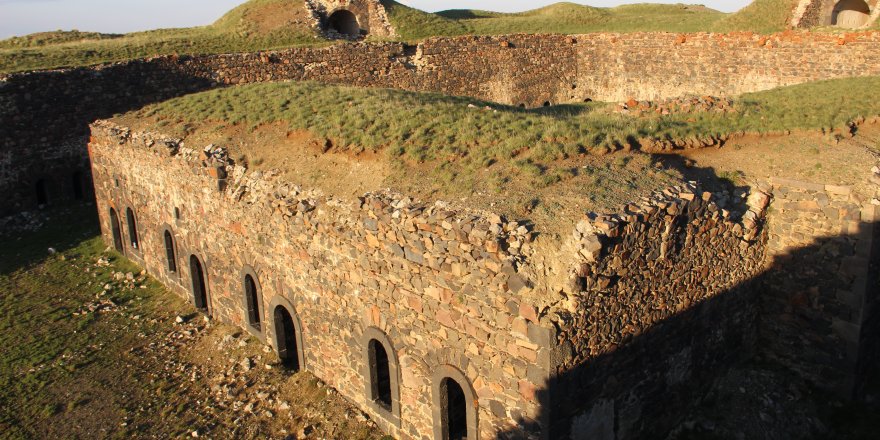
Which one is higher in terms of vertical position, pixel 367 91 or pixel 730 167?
pixel 367 91

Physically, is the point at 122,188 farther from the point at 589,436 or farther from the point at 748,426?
the point at 748,426

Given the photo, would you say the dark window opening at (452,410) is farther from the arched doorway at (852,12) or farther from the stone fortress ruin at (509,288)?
the arched doorway at (852,12)

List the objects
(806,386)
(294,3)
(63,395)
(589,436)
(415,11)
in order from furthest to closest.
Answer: (415,11)
(294,3)
(63,395)
(806,386)
(589,436)

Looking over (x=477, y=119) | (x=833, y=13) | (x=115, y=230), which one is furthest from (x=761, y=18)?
(x=115, y=230)

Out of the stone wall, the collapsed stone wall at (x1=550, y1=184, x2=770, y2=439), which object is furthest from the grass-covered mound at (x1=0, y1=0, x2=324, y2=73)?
the stone wall

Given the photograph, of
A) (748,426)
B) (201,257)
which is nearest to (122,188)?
(201,257)

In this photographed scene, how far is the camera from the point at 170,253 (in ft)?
49.2

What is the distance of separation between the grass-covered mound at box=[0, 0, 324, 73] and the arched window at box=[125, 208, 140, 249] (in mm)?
7626

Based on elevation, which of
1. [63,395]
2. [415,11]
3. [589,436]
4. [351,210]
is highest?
[415,11]

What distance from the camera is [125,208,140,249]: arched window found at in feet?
54.3

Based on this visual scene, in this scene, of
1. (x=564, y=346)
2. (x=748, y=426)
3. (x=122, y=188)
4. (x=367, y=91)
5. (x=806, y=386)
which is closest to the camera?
(x=564, y=346)

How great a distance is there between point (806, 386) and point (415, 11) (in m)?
23.9

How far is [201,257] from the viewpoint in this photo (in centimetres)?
1359

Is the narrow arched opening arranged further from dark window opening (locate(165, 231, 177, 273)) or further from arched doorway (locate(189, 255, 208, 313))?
arched doorway (locate(189, 255, 208, 313))
